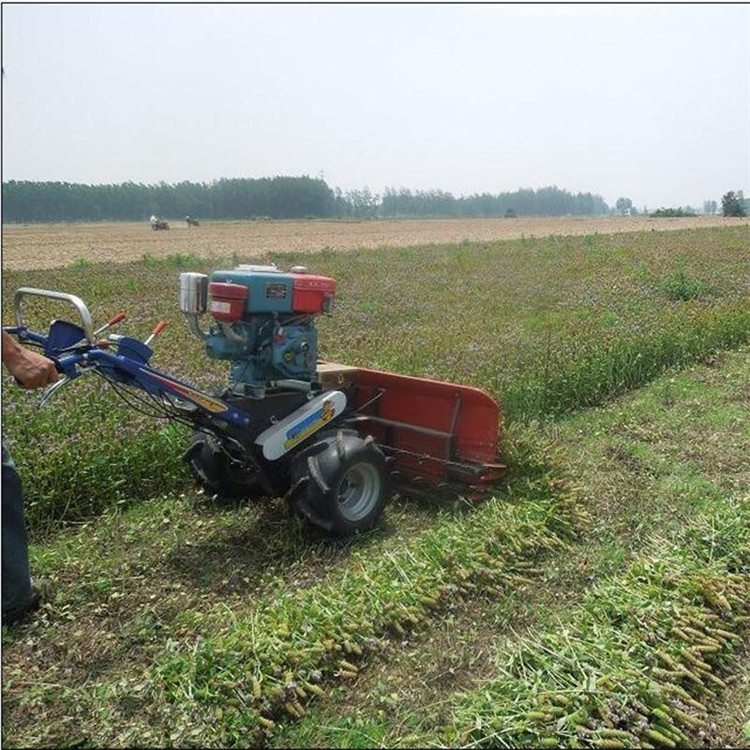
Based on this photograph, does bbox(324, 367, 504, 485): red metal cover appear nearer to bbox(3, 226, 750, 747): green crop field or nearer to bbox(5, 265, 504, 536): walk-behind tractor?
bbox(5, 265, 504, 536): walk-behind tractor

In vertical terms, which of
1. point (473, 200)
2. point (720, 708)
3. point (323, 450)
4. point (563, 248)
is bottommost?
point (720, 708)

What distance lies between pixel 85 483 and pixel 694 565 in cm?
380

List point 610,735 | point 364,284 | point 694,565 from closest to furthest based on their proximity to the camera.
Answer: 1. point 610,735
2. point 694,565
3. point 364,284

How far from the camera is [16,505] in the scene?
10.8 feet

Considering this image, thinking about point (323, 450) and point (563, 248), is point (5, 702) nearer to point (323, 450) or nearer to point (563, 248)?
point (323, 450)

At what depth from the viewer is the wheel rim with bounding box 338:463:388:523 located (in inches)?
185

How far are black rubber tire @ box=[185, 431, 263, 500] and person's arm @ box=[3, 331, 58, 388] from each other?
170 cm

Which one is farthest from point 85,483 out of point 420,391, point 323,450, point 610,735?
point 610,735

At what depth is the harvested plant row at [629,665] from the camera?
9.25 ft

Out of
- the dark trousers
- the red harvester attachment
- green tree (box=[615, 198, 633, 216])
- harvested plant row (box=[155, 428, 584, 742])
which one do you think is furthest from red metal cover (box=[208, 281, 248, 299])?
green tree (box=[615, 198, 633, 216])

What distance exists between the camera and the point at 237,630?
3.31 m

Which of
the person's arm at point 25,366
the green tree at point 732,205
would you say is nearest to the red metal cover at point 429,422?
the person's arm at point 25,366

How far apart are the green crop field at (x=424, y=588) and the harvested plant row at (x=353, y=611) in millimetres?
13

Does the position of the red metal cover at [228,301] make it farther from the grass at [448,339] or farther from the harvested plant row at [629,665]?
the harvested plant row at [629,665]
